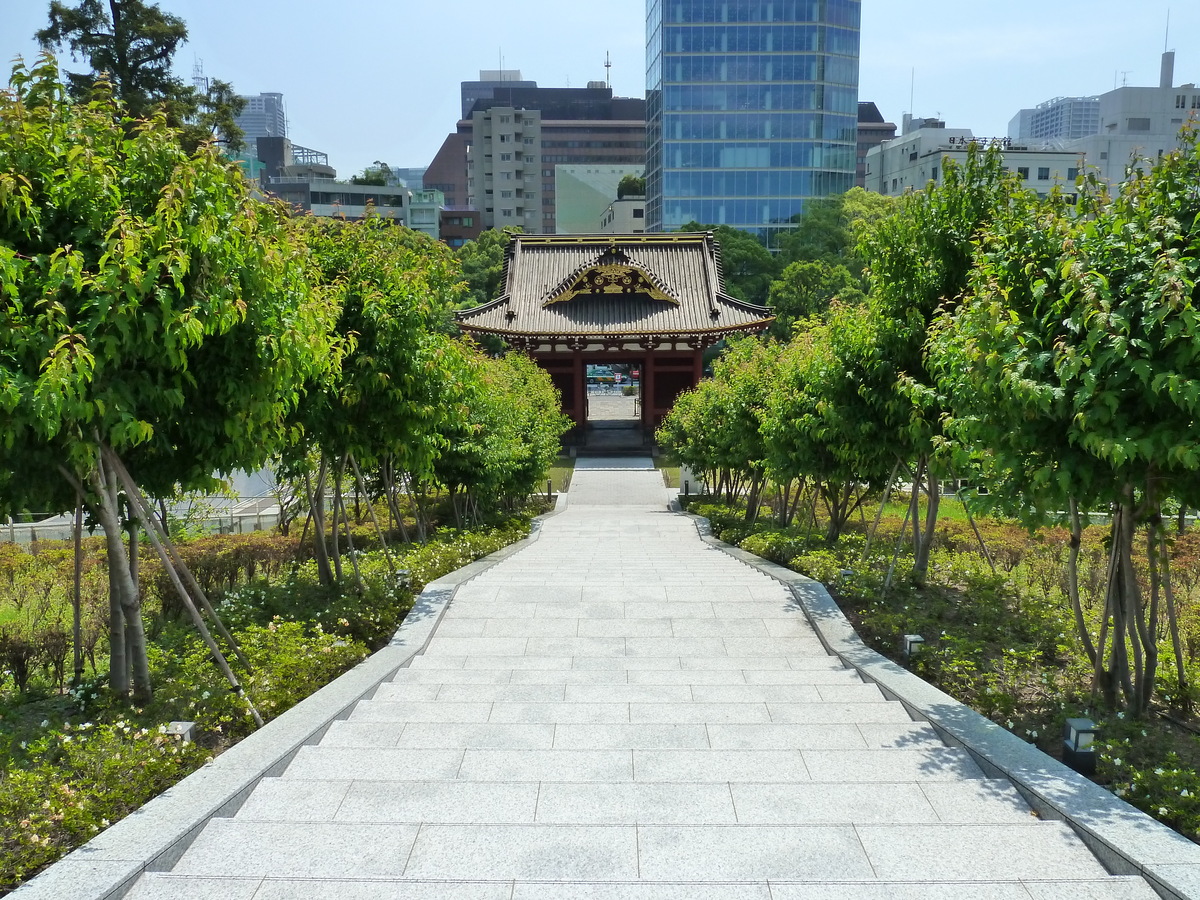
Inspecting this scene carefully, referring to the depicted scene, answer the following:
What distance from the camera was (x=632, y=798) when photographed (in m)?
3.99

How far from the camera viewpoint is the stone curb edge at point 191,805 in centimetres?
325

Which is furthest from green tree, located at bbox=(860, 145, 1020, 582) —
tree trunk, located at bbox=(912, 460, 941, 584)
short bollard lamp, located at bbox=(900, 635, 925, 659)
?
short bollard lamp, located at bbox=(900, 635, 925, 659)

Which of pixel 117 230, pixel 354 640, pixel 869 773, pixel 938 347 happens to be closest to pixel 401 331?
pixel 354 640

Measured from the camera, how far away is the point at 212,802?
387 cm

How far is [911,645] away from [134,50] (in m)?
20.2

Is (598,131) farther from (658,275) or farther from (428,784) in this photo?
(428,784)

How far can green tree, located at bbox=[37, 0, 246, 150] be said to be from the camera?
17625 millimetres

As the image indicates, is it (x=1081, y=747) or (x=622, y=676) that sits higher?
(x=1081, y=747)

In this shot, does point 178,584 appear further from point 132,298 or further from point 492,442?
point 492,442

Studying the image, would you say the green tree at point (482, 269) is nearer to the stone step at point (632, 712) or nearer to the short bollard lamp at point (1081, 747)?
the stone step at point (632, 712)

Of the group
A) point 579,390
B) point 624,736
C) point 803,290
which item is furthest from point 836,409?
point 803,290

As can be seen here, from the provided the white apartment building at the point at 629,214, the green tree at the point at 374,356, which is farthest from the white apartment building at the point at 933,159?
the green tree at the point at 374,356

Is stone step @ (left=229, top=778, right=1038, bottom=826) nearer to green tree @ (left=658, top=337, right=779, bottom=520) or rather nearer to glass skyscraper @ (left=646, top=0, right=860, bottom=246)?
green tree @ (left=658, top=337, right=779, bottom=520)

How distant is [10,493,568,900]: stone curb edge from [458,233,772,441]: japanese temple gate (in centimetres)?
2510
